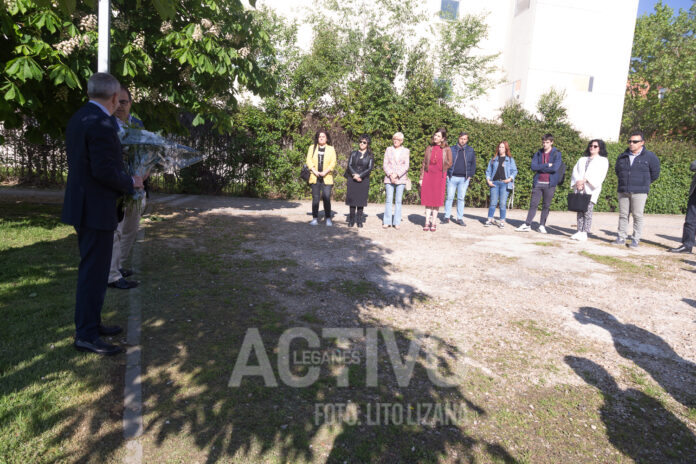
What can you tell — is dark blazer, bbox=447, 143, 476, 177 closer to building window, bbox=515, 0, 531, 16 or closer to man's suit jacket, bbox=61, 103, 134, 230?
man's suit jacket, bbox=61, 103, 134, 230

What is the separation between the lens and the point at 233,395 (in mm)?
3068

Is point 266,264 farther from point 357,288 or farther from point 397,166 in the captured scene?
point 397,166

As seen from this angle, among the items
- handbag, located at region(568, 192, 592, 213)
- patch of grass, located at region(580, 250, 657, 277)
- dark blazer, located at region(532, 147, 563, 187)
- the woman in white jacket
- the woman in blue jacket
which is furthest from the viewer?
the woman in blue jacket

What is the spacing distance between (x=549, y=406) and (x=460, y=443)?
2.88ft

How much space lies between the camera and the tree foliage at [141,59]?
20.2 ft

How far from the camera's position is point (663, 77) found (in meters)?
33.7

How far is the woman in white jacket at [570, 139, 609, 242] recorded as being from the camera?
953cm

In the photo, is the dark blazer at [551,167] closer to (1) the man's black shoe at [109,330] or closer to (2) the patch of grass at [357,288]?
(2) the patch of grass at [357,288]

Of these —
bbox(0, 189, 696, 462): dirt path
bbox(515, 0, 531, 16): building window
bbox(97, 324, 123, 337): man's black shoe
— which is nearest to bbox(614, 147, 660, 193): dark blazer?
bbox(0, 189, 696, 462): dirt path

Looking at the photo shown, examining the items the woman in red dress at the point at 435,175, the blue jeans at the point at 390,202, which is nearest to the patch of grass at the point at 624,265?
the woman in red dress at the point at 435,175

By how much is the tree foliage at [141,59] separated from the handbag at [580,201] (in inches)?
274

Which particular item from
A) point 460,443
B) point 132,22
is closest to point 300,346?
point 460,443

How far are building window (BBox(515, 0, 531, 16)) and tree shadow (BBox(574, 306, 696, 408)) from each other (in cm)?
2757

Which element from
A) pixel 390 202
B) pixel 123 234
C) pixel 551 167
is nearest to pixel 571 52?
pixel 551 167
